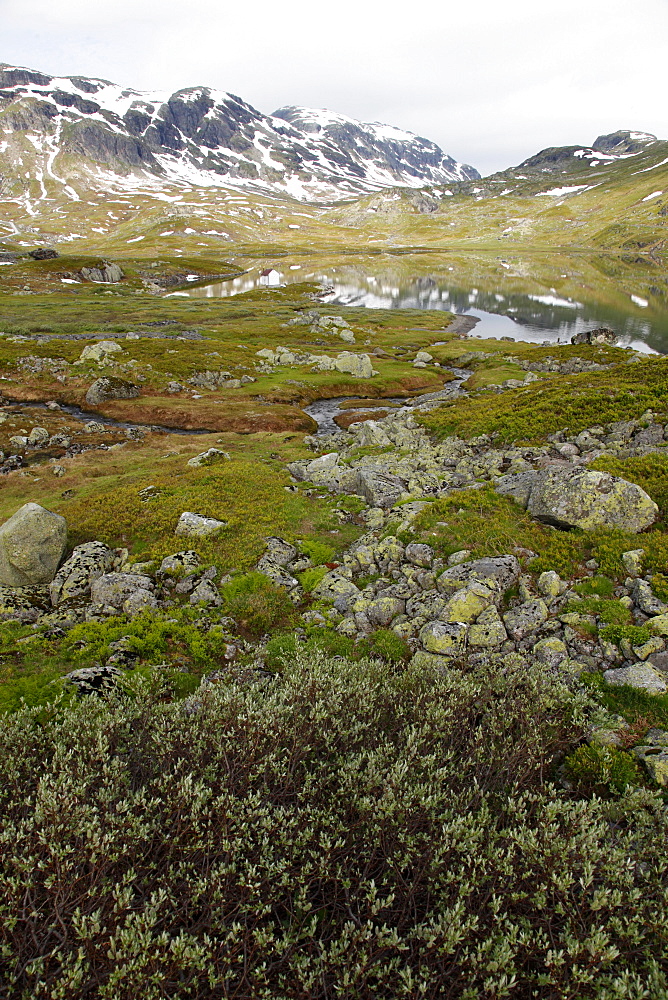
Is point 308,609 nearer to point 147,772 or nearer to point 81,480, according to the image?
point 147,772

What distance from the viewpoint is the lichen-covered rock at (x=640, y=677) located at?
10.3 metres

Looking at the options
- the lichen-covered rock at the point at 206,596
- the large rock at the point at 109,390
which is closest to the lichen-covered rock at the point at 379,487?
the lichen-covered rock at the point at 206,596

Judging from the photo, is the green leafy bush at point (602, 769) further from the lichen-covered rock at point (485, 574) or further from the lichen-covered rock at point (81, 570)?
the lichen-covered rock at point (81, 570)

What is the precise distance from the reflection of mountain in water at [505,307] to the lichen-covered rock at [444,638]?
84.9 m

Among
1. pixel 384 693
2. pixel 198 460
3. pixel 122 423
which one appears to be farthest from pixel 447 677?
pixel 122 423

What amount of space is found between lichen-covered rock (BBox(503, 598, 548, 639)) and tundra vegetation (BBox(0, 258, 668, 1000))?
7cm

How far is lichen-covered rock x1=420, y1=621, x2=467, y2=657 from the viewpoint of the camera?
1265 centimetres

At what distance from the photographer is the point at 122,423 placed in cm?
5041

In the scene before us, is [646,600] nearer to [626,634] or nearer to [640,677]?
[626,634]

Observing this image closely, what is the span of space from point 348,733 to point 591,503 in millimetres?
12830

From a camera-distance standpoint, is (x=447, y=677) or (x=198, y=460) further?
(x=198, y=460)

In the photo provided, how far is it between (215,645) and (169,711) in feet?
15.5

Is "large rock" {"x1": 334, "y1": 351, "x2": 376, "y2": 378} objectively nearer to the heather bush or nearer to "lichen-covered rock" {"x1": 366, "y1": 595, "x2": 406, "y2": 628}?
"lichen-covered rock" {"x1": 366, "y1": 595, "x2": 406, "y2": 628}

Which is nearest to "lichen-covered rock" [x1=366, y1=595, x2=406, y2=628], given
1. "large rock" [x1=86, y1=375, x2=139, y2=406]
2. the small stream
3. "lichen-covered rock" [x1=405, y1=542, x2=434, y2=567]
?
"lichen-covered rock" [x1=405, y1=542, x2=434, y2=567]
